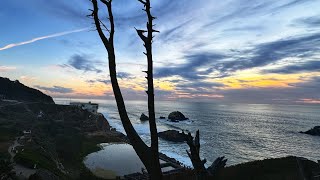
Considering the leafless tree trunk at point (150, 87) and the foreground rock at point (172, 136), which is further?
the foreground rock at point (172, 136)

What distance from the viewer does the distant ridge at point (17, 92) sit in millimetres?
161500

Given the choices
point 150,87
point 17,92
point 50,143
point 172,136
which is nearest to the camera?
point 150,87

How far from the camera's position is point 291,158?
29547 millimetres

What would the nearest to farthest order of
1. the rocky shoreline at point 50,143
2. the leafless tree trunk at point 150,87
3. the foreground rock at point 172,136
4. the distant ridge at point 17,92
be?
the leafless tree trunk at point 150,87 → the rocky shoreline at point 50,143 → the foreground rock at point 172,136 → the distant ridge at point 17,92

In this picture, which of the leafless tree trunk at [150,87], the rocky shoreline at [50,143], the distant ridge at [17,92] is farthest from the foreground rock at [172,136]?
the distant ridge at [17,92]

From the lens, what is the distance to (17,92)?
546 ft

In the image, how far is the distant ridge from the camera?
162 metres

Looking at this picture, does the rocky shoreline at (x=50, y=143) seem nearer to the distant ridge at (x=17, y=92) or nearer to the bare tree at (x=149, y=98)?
the bare tree at (x=149, y=98)

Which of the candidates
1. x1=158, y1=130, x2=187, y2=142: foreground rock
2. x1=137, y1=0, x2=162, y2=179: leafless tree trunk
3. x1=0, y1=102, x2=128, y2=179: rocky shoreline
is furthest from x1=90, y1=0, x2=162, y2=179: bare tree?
x1=158, y1=130, x2=187, y2=142: foreground rock

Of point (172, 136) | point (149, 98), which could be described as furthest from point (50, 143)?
point (149, 98)

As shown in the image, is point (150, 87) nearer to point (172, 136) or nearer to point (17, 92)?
point (172, 136)

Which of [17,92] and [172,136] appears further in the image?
[17,92]

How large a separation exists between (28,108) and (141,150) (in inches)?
5272

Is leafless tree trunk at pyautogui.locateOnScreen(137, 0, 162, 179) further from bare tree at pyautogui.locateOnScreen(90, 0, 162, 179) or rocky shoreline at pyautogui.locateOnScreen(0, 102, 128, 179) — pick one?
rocky shoreline at pyautogui.locateOnScreen(0, 102, 128, 179)
